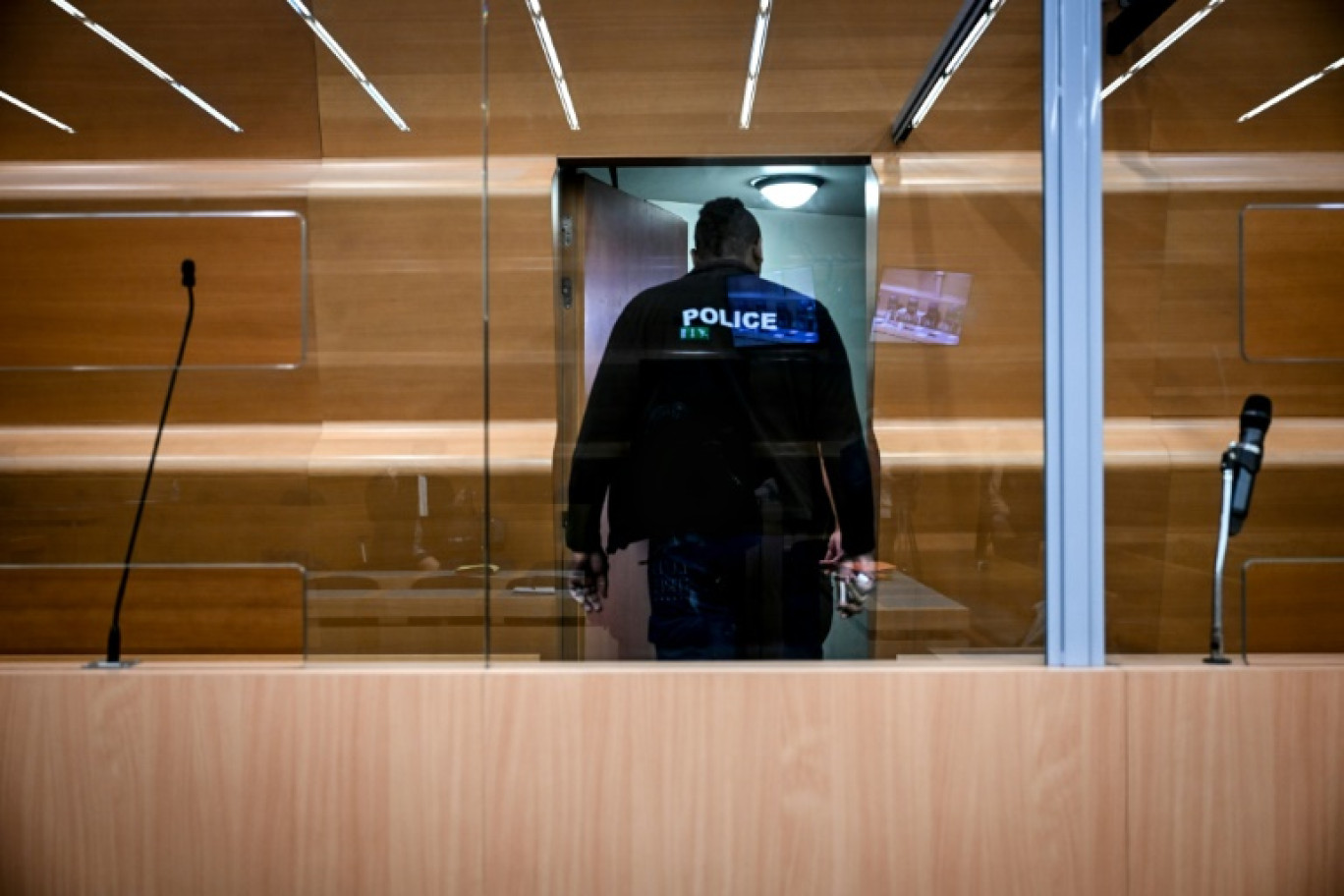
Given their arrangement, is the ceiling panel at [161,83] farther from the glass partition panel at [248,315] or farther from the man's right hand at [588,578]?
the man's right hand at [588,578]

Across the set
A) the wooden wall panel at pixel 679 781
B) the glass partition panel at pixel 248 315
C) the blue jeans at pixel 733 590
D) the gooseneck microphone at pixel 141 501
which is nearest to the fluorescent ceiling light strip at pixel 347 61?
the glass partition panel at pixel 248 315

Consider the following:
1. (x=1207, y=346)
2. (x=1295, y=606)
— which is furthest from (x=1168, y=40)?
(x=1295, y=606)

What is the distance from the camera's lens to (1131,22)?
214cm

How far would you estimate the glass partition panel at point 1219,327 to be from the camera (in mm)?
1814

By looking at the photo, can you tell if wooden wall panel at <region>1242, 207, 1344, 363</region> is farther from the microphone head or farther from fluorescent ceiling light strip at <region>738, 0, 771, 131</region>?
fluorescent ceiling light strip at <region>738, 0, 771, 131</region>

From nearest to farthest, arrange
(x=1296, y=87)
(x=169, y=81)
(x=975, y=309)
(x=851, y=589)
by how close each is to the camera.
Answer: (x=851, y=589) < (x=975, y=309) < (x=1296, y=87) < (x=169, y=81)

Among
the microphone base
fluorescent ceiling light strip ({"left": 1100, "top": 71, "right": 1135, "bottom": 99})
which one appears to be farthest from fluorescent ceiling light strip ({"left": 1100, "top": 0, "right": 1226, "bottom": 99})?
the microphone base

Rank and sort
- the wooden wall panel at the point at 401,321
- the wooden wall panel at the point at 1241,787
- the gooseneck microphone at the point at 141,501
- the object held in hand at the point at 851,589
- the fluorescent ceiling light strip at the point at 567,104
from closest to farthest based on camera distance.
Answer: the wooden wall panel at the point at 1241,787, the gooseneck microphone at the point at 141,501, the object held in hand at the point at 851,589, the wooden wall panel at the point at 401,321, the fluorescent ceiling light strip at the point at 567,104

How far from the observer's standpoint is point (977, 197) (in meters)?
2.61

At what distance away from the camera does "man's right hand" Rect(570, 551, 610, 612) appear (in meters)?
2.22

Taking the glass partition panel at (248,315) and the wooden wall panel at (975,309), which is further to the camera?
the glass partition panel at (248,315)

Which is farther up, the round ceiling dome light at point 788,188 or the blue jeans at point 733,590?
the round ceiling dome light at point 788,188

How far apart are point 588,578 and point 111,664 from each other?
907 mm

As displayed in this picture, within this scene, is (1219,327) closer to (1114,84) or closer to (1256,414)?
(1256,414)
